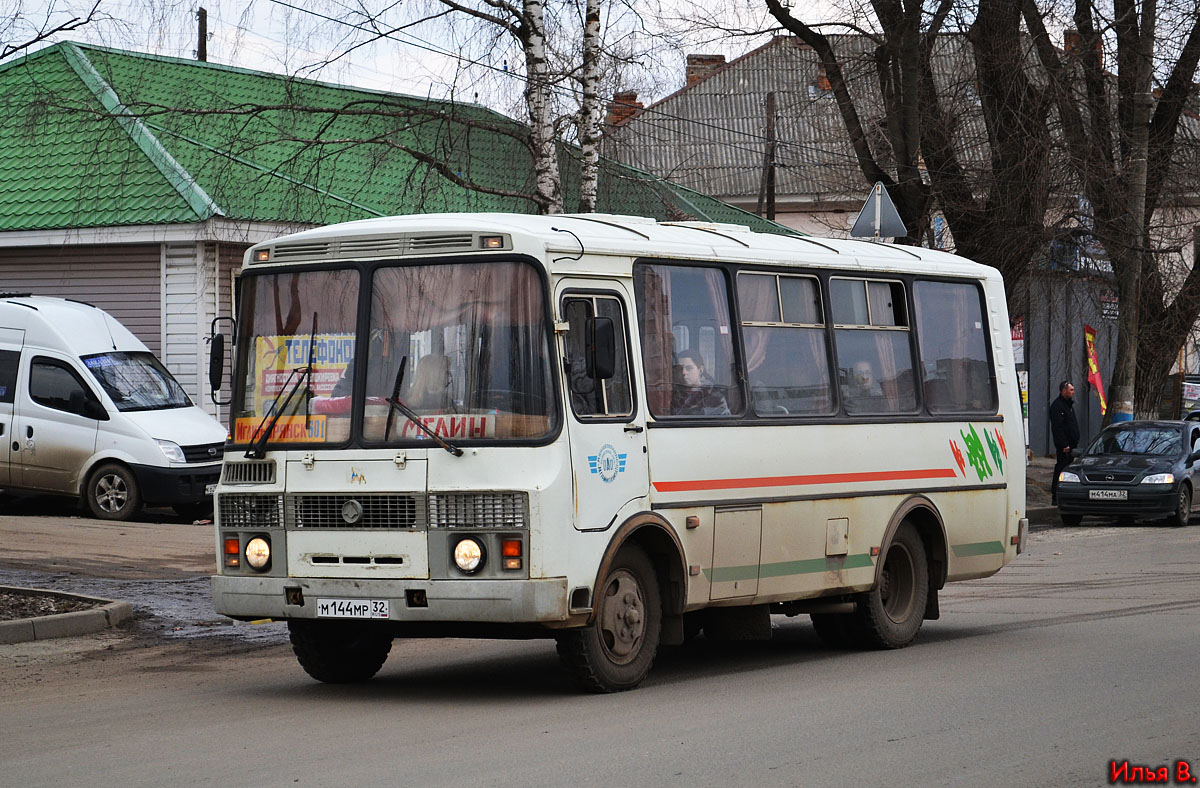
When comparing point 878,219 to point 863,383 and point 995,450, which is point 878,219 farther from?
point 863,383

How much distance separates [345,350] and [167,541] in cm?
965

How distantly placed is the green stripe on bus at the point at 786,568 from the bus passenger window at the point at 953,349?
1.59 metres

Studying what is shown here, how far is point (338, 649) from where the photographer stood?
10391 mm

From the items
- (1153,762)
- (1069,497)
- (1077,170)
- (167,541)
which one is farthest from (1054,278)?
(1153,762)

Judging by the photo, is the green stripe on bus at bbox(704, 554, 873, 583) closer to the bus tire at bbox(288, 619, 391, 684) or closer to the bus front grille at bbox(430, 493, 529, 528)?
the bus front grille at bbox(430, 493, 529, 528)

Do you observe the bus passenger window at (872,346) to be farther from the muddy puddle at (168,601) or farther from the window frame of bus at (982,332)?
the muddy puddle at (168,601)

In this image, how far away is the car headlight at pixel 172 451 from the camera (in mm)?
20703

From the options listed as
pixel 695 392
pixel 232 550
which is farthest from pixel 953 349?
pixel 232 550

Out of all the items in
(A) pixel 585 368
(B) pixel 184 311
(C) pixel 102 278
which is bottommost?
(A) pixel 585 368

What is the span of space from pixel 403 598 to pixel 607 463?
4.50 feet

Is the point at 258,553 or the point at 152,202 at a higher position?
the point at 152,202

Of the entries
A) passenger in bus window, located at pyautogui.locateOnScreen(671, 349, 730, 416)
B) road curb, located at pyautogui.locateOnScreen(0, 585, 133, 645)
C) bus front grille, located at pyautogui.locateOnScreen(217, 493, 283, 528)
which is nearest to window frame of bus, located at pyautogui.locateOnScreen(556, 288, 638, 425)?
passenger in bus window, located at pyautogui.locateOnScreen(671, 349, 730, 416)

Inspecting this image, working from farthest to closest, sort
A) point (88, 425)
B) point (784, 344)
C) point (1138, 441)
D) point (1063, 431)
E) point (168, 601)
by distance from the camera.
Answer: point (1063, 431)
point (1138, 441)
point (88, 425)
point (168, 601)
point (784, 344)

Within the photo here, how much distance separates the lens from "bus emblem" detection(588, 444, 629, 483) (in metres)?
9.45
